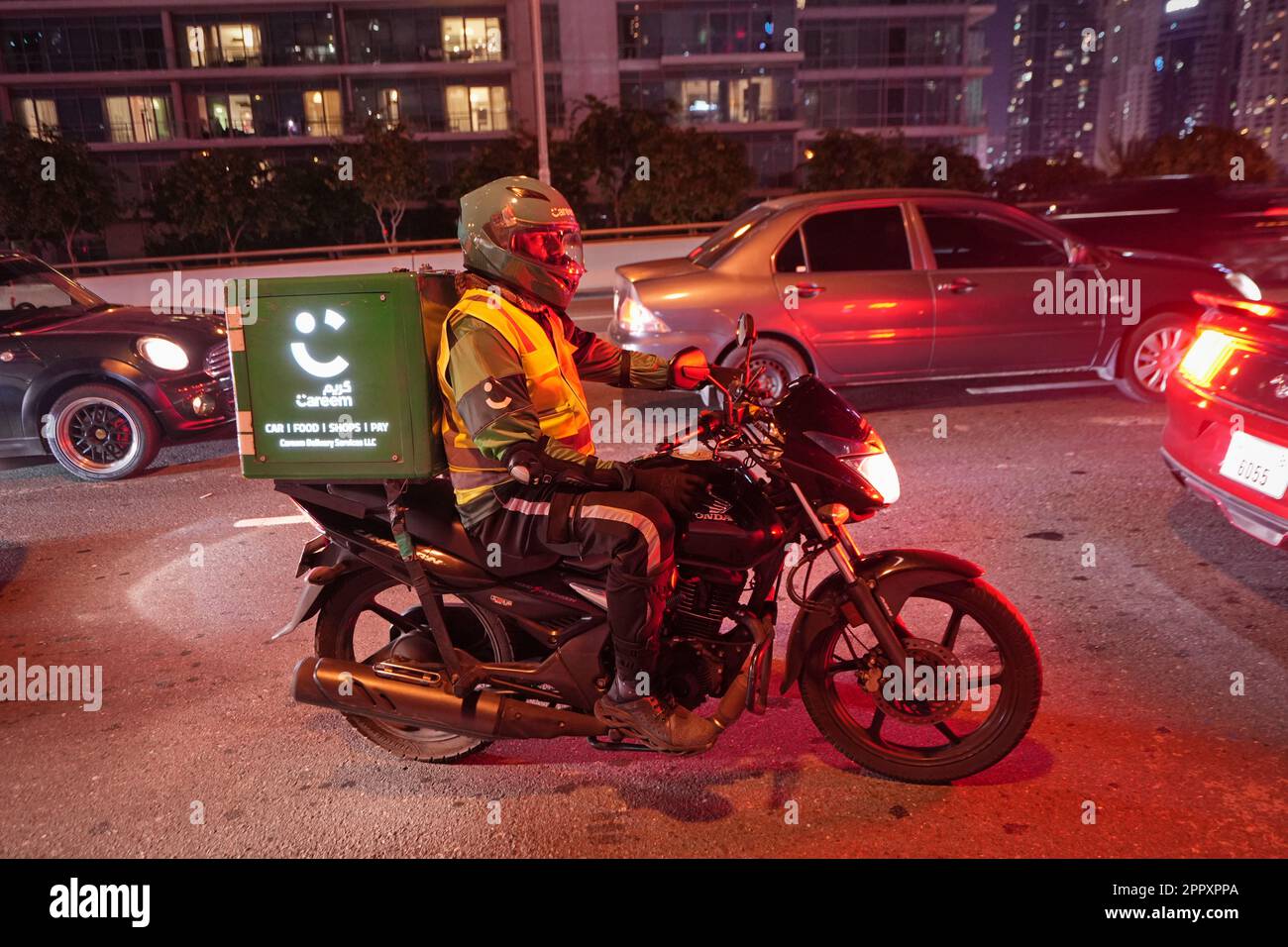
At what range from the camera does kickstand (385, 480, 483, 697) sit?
134 inches

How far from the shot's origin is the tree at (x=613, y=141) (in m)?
34.4

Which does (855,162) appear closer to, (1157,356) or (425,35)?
(425,35)

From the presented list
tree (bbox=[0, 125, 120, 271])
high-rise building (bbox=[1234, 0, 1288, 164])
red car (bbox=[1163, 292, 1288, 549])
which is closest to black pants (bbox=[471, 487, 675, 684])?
red car (bbox=[1163, 292, 1288, 549])

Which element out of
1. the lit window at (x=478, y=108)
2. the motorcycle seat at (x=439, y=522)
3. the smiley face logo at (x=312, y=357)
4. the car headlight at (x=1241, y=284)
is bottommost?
the motorcycle seat at (x=439, y=522)

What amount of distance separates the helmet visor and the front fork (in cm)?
105

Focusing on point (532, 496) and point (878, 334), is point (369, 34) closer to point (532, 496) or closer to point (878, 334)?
point (878, 334)

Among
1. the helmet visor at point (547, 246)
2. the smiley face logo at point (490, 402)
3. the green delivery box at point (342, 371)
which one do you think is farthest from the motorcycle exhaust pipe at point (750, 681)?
the helmet visor at point (547, 246)

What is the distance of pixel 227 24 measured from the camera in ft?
140

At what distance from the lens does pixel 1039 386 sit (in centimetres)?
949

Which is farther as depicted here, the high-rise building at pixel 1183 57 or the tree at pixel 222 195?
the high-rise building at pixel 1183 57

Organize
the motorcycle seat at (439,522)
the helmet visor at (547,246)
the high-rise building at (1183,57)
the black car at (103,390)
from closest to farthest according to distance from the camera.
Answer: the helmet visor at (547,246), the motorcycle seat at (439,522), the black car at (103,390), the high-rise building at (1183,57)

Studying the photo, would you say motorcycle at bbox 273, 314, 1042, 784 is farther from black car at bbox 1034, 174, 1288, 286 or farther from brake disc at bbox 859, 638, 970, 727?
black car at bbox 1034, 174, 1288, 286

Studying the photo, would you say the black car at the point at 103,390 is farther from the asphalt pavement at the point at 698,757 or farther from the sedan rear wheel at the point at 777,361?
the sedan rear wheel at the point at 777,361

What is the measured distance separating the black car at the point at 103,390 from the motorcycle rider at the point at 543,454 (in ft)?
17.4
